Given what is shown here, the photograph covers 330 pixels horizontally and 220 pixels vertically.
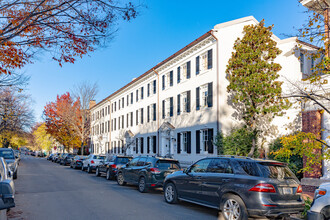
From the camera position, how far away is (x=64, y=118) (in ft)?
150

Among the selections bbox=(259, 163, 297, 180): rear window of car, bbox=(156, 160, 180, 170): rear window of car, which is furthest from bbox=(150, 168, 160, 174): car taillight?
bbox=(259, 163, 297, 180): rear window of car

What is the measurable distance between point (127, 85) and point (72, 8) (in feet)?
105

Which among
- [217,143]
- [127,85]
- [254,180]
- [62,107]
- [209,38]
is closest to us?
[254,180]

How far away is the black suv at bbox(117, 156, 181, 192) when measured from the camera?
508 inches

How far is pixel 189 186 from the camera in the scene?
9.57 m

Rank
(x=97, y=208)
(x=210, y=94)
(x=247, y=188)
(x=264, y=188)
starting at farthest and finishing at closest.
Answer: (x=210, y=94) < (x=97, y=208) < (x=247, y=188) < (x=264, y=188)

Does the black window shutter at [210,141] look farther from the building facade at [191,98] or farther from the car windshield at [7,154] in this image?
the car windshield at [7,154]

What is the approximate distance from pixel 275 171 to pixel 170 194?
4.10m

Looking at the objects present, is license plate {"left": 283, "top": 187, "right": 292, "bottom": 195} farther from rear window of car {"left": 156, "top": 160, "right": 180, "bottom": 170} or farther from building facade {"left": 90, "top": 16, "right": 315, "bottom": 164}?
building facade {"left": 90, "top": 16, "right": 315, "bottom": 164}

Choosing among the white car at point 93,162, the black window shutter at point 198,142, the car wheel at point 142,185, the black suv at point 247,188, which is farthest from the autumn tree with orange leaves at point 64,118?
the black suv at point 247,188

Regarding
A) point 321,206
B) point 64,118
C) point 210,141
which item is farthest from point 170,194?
point 64,118

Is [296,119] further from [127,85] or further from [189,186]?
[127,85]

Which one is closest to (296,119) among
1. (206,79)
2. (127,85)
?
(206,79)

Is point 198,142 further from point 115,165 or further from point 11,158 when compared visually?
point 11,158
